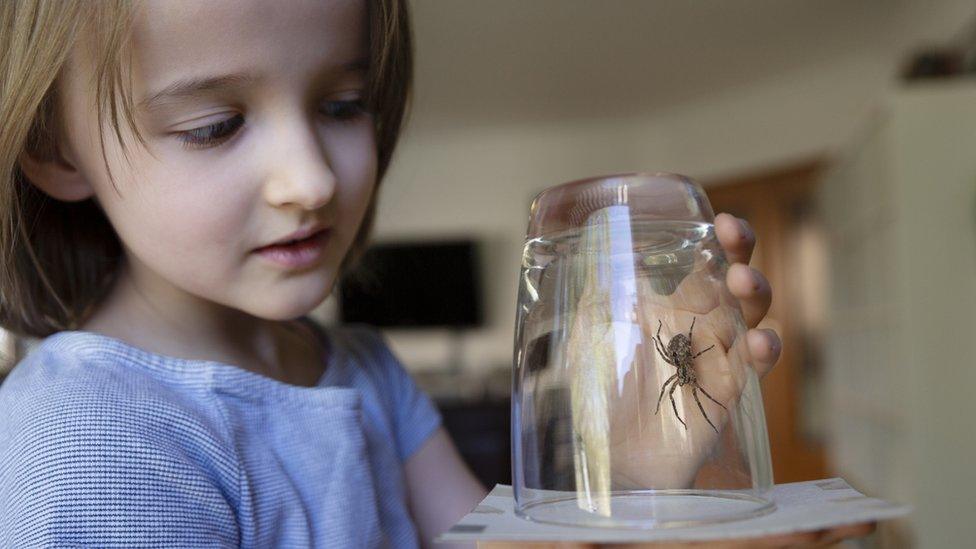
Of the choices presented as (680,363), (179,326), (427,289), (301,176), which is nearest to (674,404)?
(680,363)

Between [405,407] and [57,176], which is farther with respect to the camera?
[405,407]

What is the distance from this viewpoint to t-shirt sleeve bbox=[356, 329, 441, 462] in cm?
78

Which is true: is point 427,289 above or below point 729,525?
above

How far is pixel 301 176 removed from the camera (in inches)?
19.9

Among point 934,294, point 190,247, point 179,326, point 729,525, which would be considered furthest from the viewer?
point 934,294

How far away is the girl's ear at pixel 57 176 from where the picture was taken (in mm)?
581

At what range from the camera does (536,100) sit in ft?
16.9

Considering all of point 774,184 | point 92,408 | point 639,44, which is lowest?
point 92,408

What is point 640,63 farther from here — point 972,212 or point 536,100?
point 972,212

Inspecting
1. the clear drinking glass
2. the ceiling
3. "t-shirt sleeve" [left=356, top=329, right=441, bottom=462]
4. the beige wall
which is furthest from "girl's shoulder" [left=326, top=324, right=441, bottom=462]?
the ceiling

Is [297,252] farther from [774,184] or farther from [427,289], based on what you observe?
[427,289]

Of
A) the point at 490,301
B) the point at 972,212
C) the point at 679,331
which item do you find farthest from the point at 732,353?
the point at 490,301

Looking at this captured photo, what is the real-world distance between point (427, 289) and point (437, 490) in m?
5.16

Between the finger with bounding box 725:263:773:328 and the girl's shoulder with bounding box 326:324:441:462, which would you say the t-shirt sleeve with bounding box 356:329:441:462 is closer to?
the girl's shoulder with bounding box 326:324:441:462
